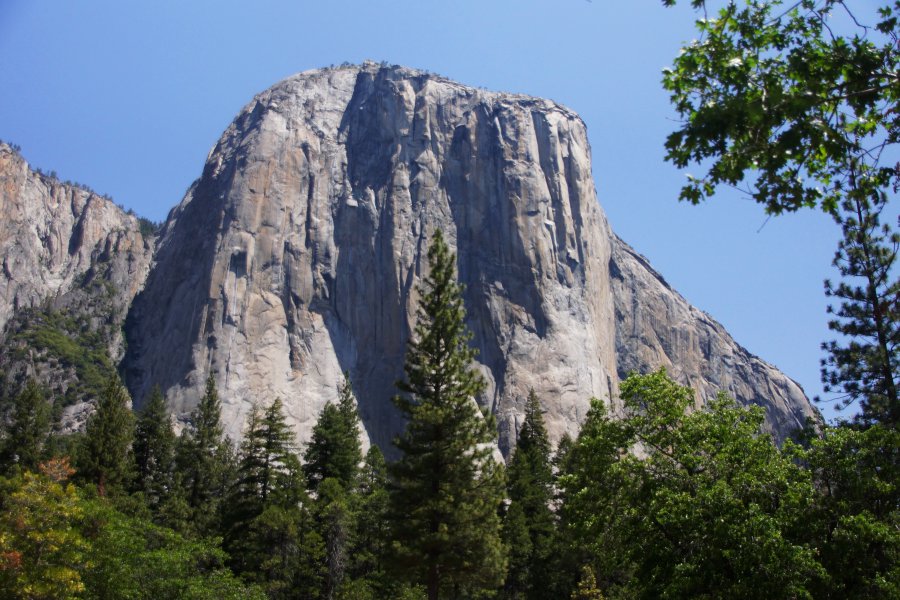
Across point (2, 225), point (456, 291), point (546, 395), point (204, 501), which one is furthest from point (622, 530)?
point (2, 225)

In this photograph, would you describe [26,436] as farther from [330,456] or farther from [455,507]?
[455,507]

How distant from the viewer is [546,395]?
9606cm

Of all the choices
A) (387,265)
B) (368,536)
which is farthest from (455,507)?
(387,265)

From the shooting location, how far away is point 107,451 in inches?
1811

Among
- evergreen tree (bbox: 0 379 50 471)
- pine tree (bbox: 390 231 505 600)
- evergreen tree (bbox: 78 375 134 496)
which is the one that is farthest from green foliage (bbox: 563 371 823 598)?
evergreen tree (bbox: 0 379 50 471)

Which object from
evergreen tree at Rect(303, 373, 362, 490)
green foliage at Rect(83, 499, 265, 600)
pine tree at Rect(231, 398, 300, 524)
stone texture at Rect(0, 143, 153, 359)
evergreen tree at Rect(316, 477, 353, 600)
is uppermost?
stone texture at Rect(0, 143, 153, 359)

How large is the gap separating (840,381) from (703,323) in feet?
372

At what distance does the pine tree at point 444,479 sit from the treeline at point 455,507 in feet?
0.25

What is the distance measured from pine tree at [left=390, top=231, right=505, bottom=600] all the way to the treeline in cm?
8

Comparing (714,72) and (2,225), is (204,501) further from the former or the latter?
(2,225)

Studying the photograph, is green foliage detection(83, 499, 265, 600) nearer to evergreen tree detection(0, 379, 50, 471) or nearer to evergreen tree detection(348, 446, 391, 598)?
evergreen tree detection(348, 446, 391, 598)

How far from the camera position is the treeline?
1638cm

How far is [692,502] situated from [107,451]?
38381 mm

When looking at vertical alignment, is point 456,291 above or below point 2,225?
below
